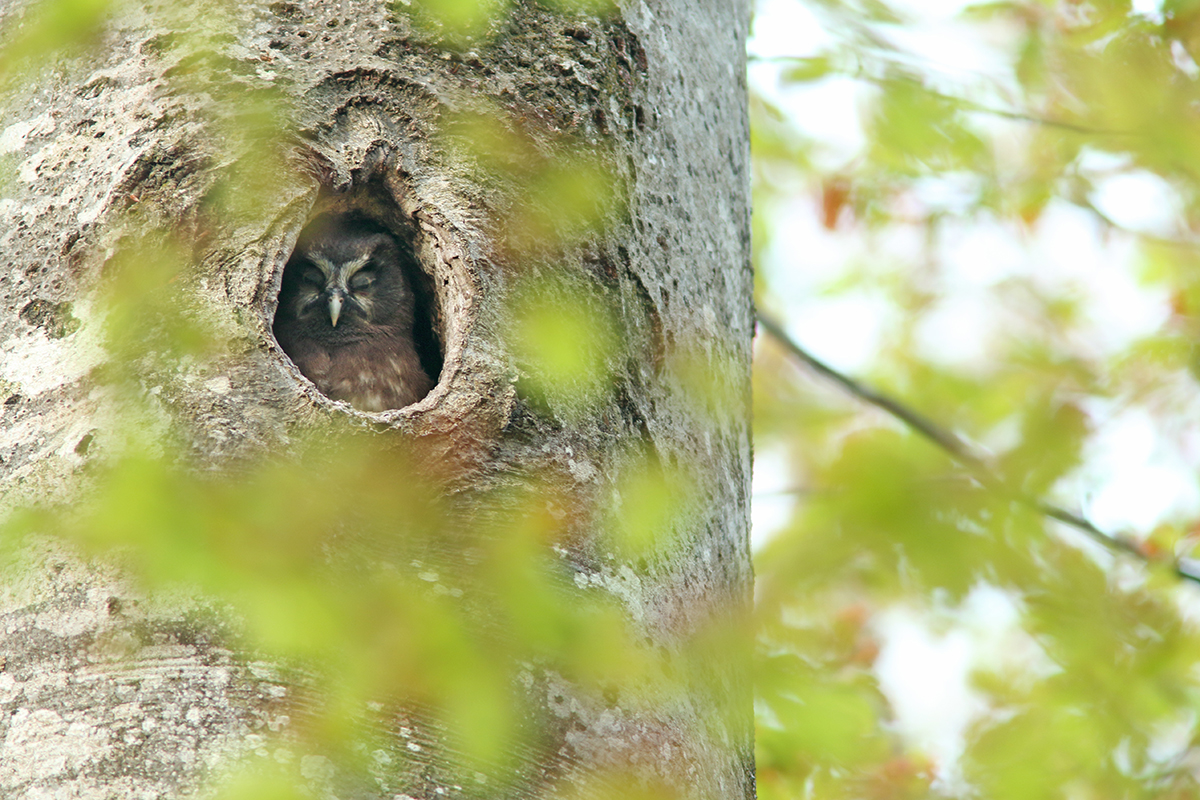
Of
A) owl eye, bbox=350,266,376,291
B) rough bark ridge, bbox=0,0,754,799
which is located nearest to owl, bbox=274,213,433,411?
owl eye, bbox=350,266,376,291

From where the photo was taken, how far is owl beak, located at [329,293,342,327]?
3.56m

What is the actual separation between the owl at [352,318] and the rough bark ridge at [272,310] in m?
A: 0.71

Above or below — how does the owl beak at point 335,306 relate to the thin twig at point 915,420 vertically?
below

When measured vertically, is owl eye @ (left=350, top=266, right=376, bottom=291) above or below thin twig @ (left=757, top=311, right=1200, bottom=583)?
below

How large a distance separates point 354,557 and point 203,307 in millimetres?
593

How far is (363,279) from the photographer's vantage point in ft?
11.3

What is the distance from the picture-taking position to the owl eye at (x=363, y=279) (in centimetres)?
339

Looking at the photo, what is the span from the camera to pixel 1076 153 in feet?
14.9

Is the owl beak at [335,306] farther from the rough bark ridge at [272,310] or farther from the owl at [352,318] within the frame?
the rough bark ridge at [272,310]

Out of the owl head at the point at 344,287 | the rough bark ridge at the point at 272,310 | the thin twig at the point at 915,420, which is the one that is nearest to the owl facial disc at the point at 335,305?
the owl head at the point at 344,287

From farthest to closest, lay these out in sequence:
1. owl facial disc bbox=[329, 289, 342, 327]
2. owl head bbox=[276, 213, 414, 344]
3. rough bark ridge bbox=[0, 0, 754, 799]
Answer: owl facial disc bbox=[329, 289, 342, 327] < owl head bbox=[276, 213, 414, 344] < rough bark ridge bbox=[0, 0, 754, 799]

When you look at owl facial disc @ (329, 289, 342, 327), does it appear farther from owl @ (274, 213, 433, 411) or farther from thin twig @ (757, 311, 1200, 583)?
thin twig @ (757, 311, 1200, 583)

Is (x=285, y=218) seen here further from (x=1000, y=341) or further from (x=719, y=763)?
(x=1000, y=341)

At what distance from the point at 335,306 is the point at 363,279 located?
0.19 metres
